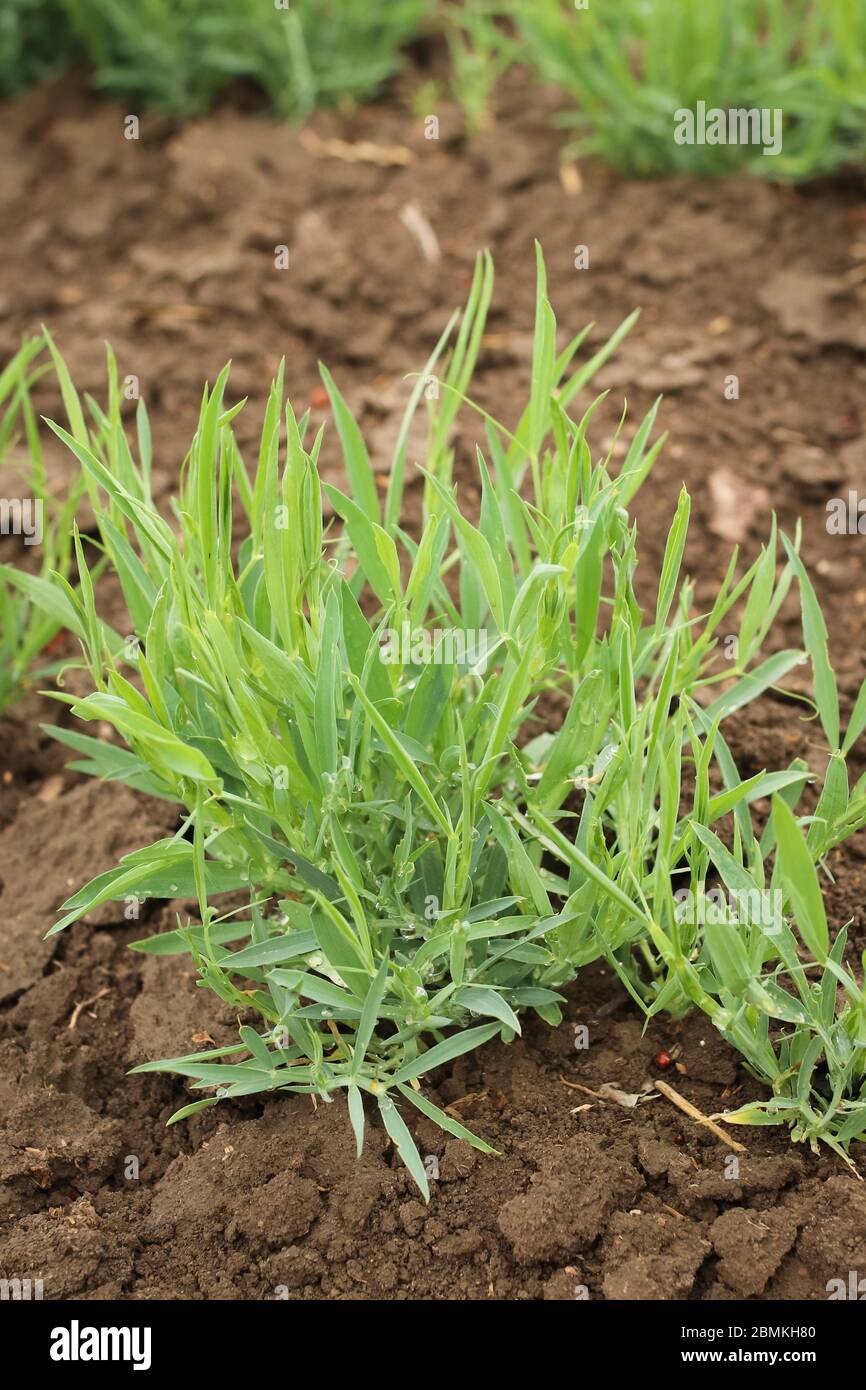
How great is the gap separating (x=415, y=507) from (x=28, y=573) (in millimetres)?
680

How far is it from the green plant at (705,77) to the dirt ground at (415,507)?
0.09 metres

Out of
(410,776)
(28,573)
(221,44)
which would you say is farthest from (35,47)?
(410,776)

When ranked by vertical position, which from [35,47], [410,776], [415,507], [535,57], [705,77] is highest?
[35,47]

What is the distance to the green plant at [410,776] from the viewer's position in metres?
1.58

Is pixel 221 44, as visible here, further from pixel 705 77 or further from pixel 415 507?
pixel 415 507

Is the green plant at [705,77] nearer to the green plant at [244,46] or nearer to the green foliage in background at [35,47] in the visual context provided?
the green plant at [244,46]

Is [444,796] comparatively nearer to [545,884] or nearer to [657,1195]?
[545,884]

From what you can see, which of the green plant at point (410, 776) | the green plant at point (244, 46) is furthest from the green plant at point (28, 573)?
the green plant at point (244, 46)

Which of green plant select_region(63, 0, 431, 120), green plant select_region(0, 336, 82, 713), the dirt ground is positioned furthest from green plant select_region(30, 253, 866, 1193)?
green plant select_region(63, 0, 431, 120)

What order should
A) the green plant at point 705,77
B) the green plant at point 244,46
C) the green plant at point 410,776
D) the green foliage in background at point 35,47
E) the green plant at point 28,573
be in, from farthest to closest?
the green foliage in background at point 35,47, the green plant at point 244,46, the green plant at point 705,77, the green plant at point 28,573, the green plant at point 410,776

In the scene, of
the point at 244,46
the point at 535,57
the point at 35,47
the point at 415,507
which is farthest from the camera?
the point at 35,47

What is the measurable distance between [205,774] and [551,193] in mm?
2353

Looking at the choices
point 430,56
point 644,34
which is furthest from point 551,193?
point 430,56

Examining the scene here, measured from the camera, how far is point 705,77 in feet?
10.3
